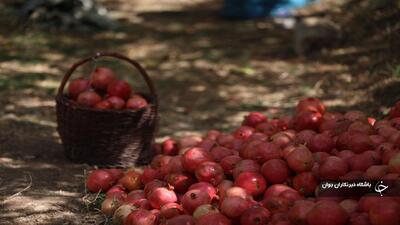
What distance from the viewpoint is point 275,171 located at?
12.8ft

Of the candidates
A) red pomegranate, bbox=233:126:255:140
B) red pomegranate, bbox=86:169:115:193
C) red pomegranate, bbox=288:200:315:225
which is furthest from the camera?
red pomegranate, bbox=233:126:255:140

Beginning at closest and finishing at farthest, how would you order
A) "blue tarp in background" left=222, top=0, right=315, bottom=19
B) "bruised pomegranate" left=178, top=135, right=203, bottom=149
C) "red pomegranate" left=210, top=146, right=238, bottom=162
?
1. "red pomegranate" left=210, top=146, right=238, bottom=162
2. "bruised pomegranate" left=178, top=135, right=203, bottom=149
3. "blue tarp in background" left=222, top=0, right=315, bottom=19

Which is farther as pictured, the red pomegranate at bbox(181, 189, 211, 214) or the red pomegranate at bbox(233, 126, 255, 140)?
the red pomegranate at bbox(233, 126, 255, 140)

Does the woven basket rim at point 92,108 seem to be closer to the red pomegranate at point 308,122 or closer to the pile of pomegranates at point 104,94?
the pile of pomegranates at point 104,94

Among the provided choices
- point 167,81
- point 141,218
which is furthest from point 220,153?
point 167,81

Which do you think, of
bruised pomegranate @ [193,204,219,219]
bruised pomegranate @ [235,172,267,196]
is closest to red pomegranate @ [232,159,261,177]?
bruised pomegranate @ [235,172,267,196]

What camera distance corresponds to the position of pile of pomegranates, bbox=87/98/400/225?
11.0 feet

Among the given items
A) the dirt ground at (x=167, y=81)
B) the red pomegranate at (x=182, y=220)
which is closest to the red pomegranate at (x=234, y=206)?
the red pomegranate at (x=182, y=220)

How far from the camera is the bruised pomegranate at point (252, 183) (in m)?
3.80

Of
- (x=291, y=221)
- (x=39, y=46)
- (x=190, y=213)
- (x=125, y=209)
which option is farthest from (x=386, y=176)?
(x=39, y=46)

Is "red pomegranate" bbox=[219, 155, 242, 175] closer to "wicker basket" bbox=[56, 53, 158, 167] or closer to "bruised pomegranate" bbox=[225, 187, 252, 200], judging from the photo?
"bruised pomegranate" bbox=[225, 187, 252, 200]

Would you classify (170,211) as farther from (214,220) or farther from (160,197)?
(214,220)

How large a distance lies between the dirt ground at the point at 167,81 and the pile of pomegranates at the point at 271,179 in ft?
1.35

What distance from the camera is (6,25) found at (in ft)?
33.2
